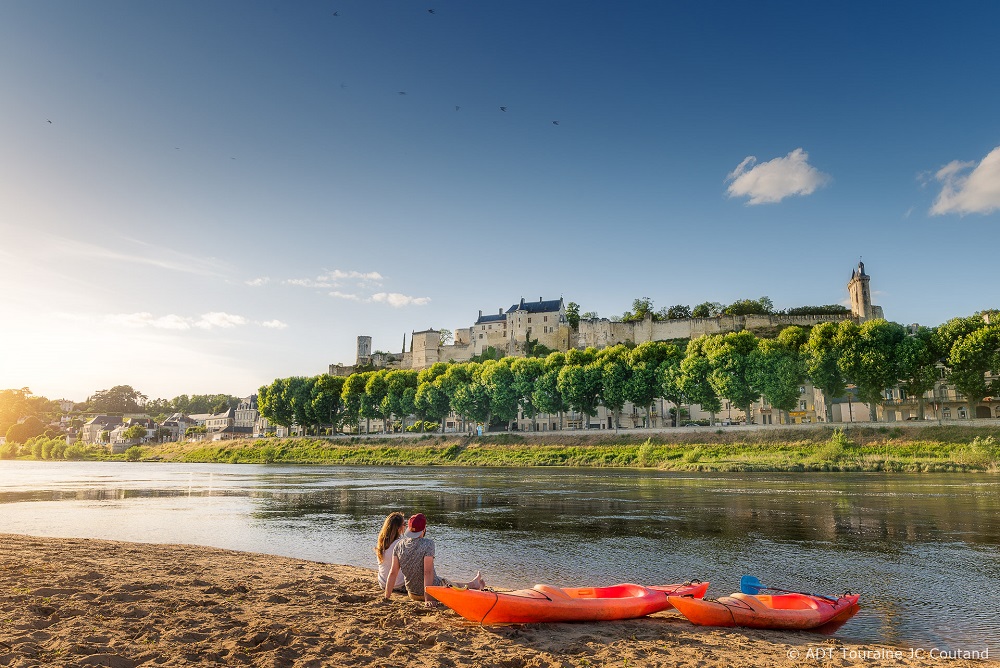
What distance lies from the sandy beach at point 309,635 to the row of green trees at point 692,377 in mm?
54915

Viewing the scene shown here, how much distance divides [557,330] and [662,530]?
109m

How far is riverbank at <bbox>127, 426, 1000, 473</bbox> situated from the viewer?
4709 cm

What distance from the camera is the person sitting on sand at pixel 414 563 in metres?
10.2

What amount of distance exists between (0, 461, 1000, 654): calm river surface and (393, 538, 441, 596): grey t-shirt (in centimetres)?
335

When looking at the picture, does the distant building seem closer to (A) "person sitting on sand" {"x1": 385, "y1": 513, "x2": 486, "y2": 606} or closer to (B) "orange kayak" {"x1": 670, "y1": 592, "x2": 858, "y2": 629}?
(A) "person sitting on sand" {"x1": 385, "y1": 513, "x2": 486, "y2": 606}

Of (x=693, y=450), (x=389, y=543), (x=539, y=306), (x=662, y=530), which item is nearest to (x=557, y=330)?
(x=539, y=306)

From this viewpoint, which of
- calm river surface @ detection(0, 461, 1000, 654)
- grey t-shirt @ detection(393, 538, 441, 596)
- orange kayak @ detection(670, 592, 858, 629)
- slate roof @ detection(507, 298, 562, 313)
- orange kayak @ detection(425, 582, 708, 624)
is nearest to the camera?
orange kayak @ detection(425, 582, 708, 624)

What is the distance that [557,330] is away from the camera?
129 metres

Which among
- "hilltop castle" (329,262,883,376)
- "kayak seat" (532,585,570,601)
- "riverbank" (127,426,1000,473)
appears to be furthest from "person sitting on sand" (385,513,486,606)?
"hilltop castle" (329,262,883,376)

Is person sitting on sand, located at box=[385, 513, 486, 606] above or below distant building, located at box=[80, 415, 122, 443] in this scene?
above

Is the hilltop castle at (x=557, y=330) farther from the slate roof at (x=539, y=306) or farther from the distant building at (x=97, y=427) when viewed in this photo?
the distant building at (x=97, y=427)

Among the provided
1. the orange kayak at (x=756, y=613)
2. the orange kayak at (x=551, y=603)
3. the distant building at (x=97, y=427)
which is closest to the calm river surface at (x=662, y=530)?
the orange kayak at (x=756, y=613)

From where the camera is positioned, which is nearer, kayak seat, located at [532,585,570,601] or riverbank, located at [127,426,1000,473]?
kayak seat, located at [532,585,570,601]

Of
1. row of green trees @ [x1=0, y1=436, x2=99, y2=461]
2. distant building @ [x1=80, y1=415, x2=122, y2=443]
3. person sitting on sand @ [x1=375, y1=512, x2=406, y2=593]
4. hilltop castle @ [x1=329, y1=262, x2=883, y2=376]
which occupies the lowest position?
row of green trees @ [x1=0, y1=436, x2=99, y2=461]
